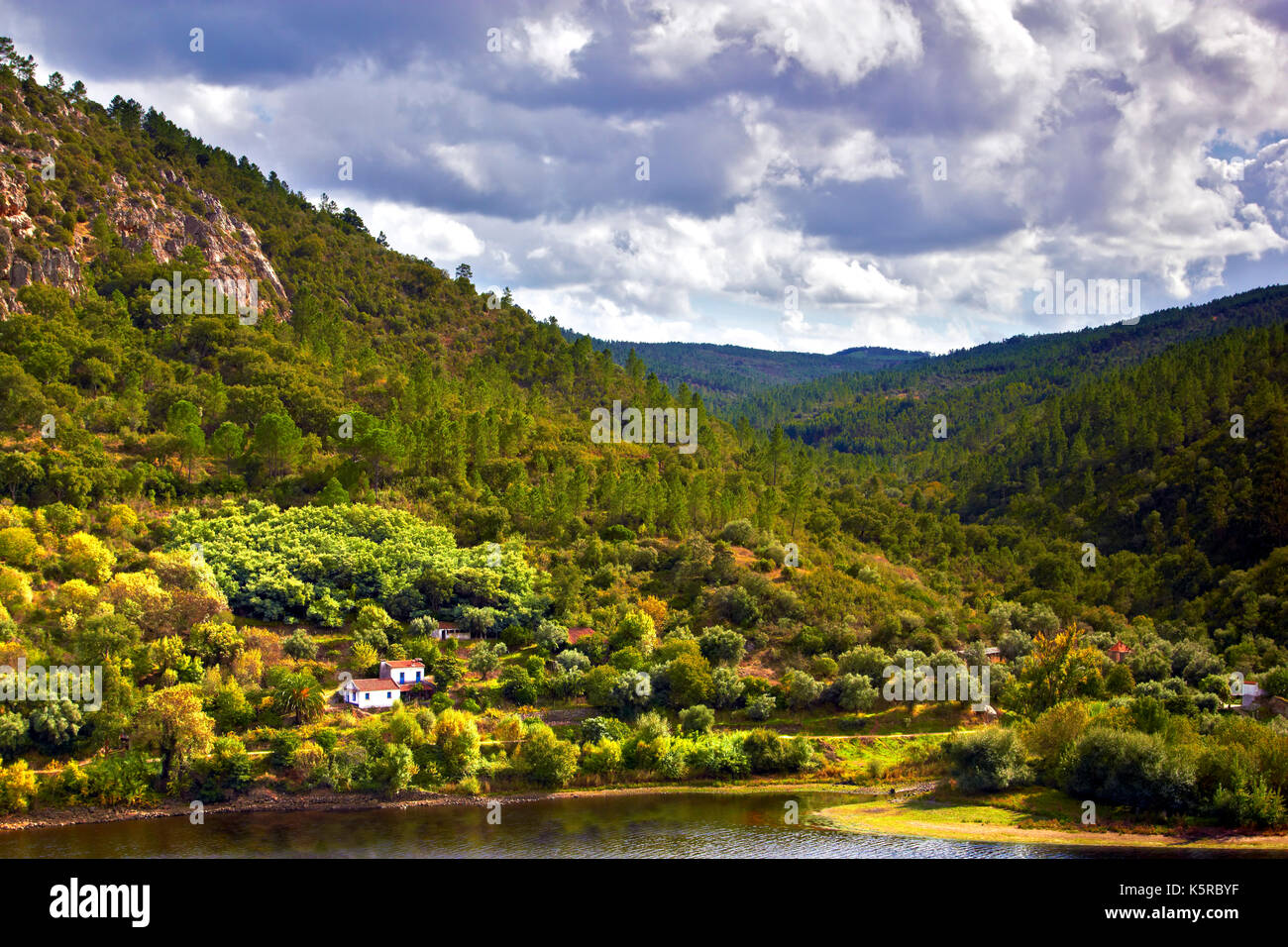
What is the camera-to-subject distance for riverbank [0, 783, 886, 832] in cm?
Result: 4500

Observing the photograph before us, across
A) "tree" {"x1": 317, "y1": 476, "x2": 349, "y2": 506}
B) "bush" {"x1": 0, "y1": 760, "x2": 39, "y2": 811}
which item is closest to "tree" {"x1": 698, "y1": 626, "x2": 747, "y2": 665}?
"tree" {"x1": 317, "y1": 476, "x2": 349, "y2": 506}

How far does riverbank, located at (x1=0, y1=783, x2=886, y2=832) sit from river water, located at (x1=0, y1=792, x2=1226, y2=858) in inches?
20.9

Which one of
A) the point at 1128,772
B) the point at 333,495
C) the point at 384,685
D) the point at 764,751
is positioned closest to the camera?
the point at 1128,772

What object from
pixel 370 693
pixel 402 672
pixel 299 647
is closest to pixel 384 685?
pixel 370 693

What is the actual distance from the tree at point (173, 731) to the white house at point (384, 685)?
9.29m

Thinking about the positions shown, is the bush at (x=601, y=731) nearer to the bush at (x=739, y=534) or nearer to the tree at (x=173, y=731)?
the tree at (x=173, y=731)

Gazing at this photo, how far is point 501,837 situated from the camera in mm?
44312

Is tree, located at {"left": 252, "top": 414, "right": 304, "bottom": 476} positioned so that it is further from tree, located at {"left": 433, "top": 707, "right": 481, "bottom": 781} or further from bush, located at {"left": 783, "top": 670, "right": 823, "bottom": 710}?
bush, located at {"left": 783, "top": 670, "right": 823, "bottom": 710}

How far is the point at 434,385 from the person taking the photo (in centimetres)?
9706

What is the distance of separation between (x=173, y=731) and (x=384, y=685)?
40.6 ft

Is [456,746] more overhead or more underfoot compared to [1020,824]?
more overhead

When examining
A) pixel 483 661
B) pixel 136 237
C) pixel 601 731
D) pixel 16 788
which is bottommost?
pixel 601 731

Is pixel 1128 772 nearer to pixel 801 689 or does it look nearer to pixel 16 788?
pixel 801 689
